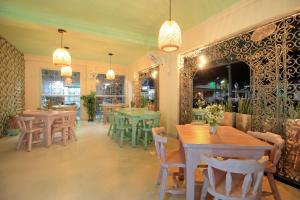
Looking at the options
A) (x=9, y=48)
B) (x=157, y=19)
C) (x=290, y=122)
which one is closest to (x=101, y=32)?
(x=157, y=19)

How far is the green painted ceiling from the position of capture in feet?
11.0

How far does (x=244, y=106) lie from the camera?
128 inches

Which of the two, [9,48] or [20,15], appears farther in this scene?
[9,48]

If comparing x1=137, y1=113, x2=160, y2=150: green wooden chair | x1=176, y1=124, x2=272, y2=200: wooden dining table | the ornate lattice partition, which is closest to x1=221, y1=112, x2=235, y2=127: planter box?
the ornate lattice partition

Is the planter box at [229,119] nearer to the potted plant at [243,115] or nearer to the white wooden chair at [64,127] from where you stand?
the potted plant at [243,115]

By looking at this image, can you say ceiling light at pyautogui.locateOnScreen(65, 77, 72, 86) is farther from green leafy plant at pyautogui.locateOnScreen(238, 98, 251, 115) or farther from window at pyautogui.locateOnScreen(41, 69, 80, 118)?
green leafy plant at pyautogui.locateOnScreen(238, 98, 251, 115)

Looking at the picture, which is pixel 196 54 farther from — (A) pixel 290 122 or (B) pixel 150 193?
(B) pixel 150 193

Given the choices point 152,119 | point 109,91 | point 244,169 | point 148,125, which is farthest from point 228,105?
point 109,91

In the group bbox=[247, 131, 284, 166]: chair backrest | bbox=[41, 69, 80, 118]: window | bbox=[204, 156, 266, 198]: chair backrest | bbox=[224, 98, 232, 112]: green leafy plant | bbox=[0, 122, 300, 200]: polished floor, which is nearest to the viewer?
bbox=[204, 156, 266, 198]: chair backrest

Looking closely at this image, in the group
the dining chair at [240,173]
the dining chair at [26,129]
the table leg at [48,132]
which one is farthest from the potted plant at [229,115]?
the dining chair at [26,129]

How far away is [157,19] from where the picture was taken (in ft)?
13.1

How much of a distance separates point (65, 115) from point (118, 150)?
1.81m

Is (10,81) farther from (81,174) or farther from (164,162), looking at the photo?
(164,162)

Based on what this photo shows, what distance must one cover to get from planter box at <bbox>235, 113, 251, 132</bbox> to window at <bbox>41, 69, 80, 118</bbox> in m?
7.36
